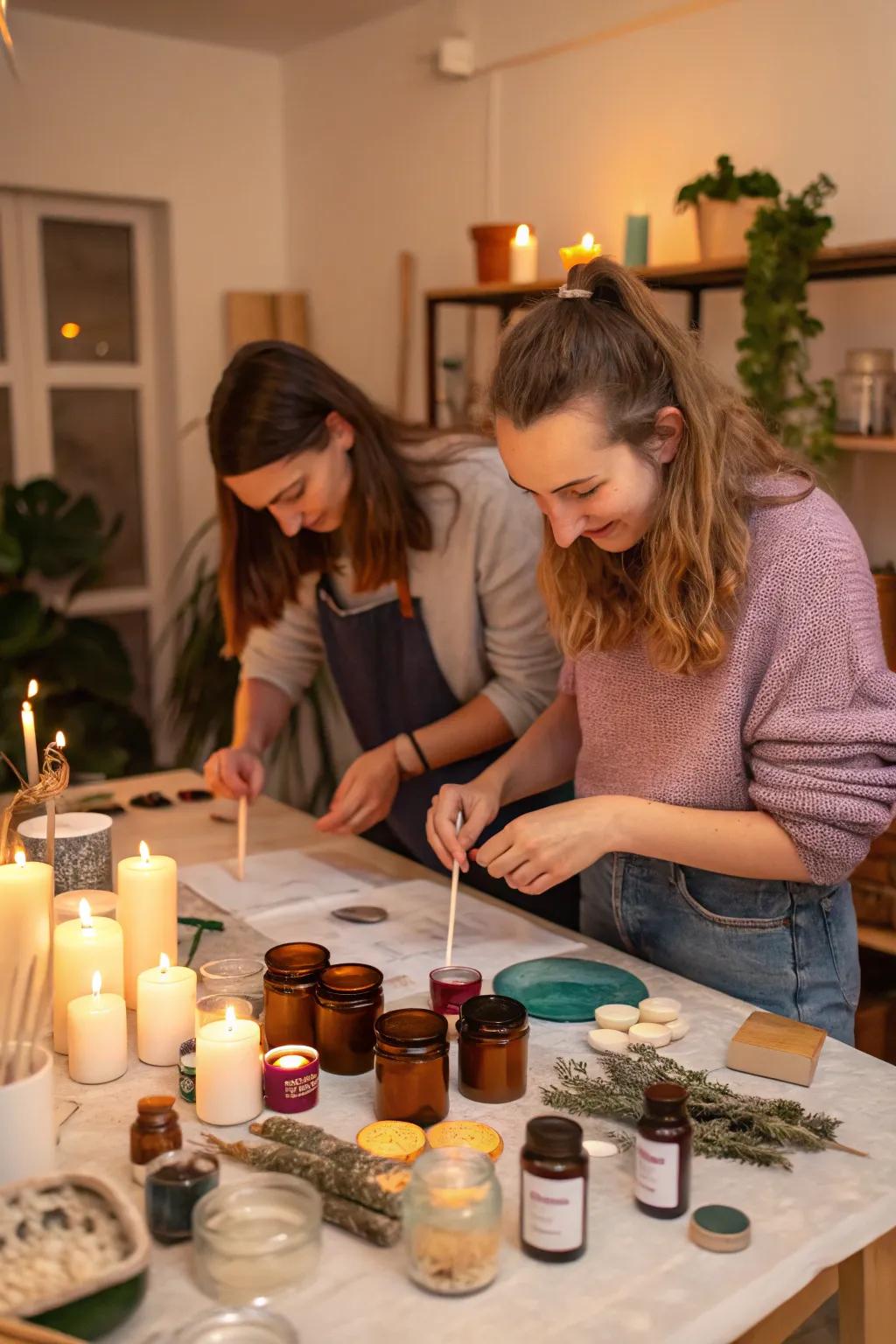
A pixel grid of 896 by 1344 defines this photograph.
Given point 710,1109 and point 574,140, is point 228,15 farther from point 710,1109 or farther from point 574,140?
point 710,1109

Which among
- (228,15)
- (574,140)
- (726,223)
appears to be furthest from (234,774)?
(228,15)

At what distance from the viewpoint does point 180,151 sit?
4.36 meters

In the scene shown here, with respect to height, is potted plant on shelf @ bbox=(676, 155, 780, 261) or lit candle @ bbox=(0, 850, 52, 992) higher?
potted plant on shelf @ bbox=(676, 155, 780, 261)

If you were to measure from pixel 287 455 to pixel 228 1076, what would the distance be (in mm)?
1007

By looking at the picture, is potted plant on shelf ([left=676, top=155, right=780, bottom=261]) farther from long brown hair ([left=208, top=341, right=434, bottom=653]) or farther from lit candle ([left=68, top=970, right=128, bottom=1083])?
lit candle ([left=68, top=970, right=128, bottom=1083])

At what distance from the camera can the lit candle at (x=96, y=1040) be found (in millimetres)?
1357

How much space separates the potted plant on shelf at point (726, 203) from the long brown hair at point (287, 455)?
1074 millimetres

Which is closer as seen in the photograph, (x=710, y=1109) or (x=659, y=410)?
(x=710, y=1109)

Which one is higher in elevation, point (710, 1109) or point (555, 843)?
point (555, 843)

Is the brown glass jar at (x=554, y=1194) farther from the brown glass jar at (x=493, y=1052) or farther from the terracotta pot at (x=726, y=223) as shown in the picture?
the terracotta pot at (x=726, y=223)

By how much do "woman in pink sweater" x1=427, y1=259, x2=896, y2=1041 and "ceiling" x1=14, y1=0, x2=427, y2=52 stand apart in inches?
116

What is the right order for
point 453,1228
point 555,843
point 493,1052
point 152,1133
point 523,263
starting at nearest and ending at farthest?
1. point 453,1228
2. point 152,1133
3. point 493,1052
4. point 555,843
5. point 523,263

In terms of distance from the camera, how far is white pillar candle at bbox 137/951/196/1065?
1.39 metres

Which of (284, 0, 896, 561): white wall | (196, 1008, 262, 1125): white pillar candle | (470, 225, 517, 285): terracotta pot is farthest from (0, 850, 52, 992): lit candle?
(470, 225, 517, 285): terracotta pot
